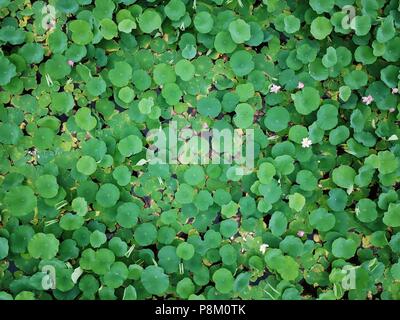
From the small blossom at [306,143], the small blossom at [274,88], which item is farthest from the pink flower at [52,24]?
the small blossom at [306,143]

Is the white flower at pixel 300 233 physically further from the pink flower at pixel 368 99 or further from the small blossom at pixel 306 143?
the pink flower at pixel 368 99

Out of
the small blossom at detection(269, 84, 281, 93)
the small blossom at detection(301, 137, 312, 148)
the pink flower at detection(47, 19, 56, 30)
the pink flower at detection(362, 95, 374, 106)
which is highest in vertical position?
the pink flower at detection(47, 19, 56, 30)

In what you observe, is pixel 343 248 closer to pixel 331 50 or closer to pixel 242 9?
pixel 331 50

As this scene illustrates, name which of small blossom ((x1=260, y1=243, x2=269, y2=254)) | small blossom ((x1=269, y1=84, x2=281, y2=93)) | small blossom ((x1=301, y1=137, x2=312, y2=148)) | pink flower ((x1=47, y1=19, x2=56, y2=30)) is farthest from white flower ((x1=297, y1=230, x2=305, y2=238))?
pink flower ((x1=47, y1=19, x2=56, y2=30))

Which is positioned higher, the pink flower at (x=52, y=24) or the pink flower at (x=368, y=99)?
the pink flower at (x=52, y=24)

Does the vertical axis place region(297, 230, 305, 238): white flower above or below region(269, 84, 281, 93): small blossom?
below

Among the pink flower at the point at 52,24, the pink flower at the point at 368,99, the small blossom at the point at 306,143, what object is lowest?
the small blossom at the point at 306,143

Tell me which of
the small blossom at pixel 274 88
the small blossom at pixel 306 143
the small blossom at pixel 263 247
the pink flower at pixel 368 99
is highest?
the small blossom at pixel 274 88

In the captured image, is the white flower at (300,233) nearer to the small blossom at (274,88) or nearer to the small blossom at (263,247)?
the small blossom at (263,247)

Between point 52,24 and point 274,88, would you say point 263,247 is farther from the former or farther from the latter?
point 52,24

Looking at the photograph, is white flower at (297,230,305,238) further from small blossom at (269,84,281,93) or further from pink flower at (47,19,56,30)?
pink flower at (47,19,56,30)

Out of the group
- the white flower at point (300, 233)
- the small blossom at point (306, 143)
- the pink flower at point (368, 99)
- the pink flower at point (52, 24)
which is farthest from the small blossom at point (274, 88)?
the pink flower at point (52, 24)
